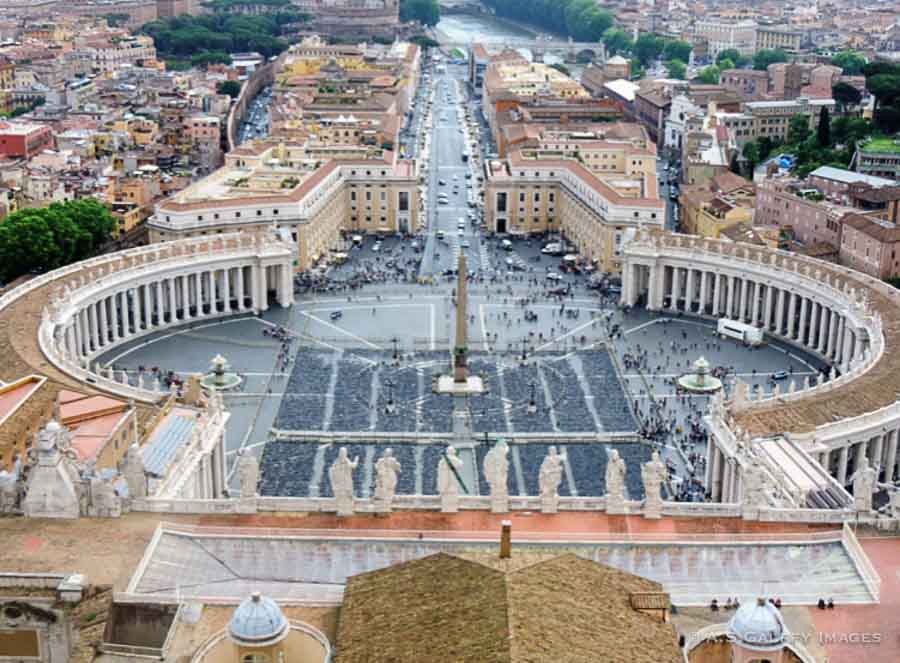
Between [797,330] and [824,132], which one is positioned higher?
[824,132]

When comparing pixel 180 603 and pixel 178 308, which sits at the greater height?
pixel 180 603

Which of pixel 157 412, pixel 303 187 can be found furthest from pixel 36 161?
pixel 157 412

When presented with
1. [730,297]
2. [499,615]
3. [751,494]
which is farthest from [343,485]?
[730,297]

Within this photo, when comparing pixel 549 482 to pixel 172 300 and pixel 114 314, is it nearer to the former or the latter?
pixel 114 314

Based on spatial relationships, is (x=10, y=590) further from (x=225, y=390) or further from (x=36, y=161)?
(x=36, y=161)

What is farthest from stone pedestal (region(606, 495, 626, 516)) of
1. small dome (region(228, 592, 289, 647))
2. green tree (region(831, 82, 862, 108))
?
green tree (region(831, 82, 862, 108))

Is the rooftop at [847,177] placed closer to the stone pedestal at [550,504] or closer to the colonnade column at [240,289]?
the colonnade column at [240,289]
